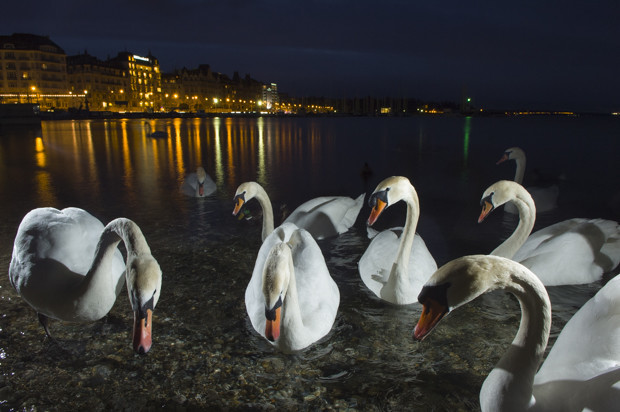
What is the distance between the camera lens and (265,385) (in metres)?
3.68

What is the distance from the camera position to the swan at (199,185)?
1130 centimetres

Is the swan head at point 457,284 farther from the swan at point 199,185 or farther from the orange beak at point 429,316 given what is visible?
the swan at point 199,185

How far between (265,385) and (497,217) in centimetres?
766

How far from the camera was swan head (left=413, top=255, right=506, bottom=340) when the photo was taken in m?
2.47

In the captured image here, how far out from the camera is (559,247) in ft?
18.2

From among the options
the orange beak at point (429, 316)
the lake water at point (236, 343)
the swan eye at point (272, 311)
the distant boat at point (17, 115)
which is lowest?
the lake water at point (236, 343)

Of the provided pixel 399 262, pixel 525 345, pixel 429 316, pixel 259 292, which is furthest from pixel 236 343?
pixel 525 345

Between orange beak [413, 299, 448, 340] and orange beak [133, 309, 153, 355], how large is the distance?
6.13 feet

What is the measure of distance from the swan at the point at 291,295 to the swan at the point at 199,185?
22.2 ft

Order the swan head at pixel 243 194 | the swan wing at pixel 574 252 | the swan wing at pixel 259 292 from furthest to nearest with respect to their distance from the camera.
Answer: the swan head at pixel 243 194 < the swan wing at pixel 574 252 < the swan wing at pixel 259 292

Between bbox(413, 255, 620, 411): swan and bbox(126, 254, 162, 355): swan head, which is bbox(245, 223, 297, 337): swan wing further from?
bbox(413, 255, 620, 411): swan

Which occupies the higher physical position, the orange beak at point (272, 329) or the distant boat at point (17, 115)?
the distant boat at point (17, 115)

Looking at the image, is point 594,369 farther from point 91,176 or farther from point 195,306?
point 91,176

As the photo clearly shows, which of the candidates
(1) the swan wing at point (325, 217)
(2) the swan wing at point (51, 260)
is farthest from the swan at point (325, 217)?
(2) the swan wing at point (51, 260)
